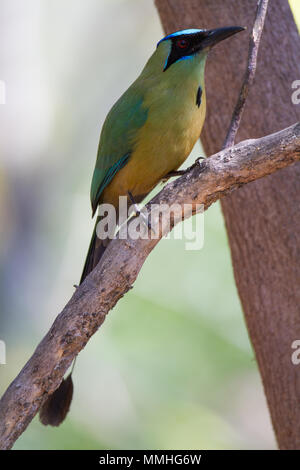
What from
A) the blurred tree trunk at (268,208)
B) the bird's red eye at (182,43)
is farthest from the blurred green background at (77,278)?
the bird's red eye at (182,43)

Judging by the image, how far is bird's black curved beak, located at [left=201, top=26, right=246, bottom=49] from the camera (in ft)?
12.5

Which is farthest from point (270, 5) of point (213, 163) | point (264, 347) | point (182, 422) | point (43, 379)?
point (182, 422)

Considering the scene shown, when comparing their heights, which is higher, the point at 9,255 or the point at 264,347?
the point at 9,255

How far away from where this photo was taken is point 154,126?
3.85 meters

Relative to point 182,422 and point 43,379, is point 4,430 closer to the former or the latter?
point 43,379

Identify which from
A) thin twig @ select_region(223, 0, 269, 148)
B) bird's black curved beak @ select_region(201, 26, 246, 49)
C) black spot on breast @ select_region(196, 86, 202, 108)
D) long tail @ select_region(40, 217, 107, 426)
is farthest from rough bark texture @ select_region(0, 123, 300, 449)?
bird's black curved beak @ select_region(201, 26, 246, 49)

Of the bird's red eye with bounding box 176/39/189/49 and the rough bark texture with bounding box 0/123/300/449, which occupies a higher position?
the bird's red eye with bounding box 176/39/189/49

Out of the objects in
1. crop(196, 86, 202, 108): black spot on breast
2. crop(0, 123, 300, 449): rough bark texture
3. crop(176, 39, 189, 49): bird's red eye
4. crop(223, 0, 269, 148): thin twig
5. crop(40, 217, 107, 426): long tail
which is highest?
crop(176, 39, 189, 49): bird's red eye

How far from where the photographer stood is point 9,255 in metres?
9.22

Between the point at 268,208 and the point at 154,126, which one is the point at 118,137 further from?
the point at 268,208

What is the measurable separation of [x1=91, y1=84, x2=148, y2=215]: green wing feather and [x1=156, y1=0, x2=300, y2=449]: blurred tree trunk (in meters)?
0.66

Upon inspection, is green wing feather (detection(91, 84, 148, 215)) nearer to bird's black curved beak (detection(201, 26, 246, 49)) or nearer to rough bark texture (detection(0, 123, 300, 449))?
bird's black curved beak (detection(201, 26, 246, 49))

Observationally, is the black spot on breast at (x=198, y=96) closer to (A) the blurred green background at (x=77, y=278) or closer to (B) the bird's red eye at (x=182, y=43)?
(B) the bird's red eye at (x=182, y=43)

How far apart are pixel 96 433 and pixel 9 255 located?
2.73m
